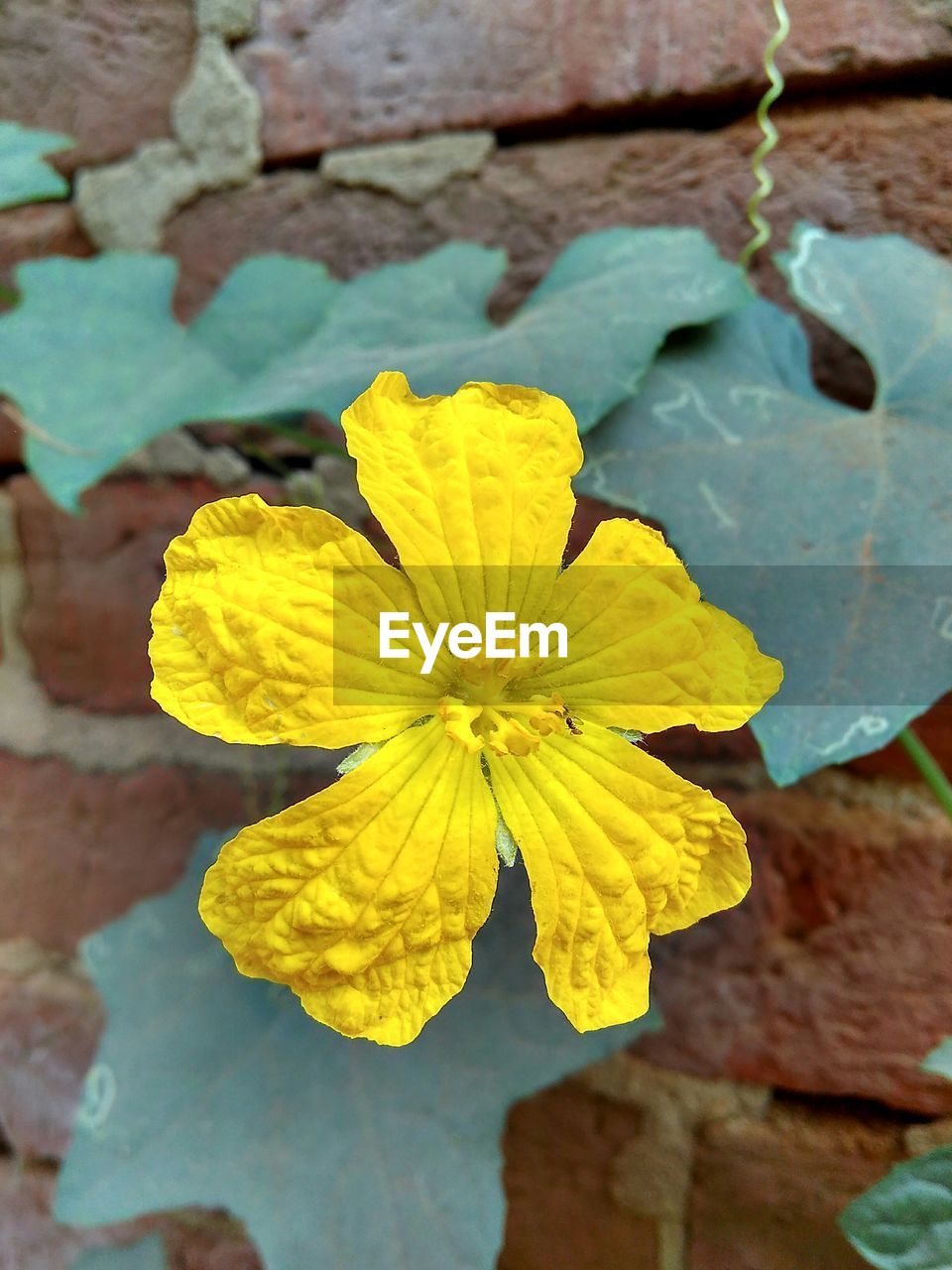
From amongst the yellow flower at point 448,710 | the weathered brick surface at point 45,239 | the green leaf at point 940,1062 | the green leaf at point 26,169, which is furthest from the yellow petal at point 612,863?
the weathered brick surface at point 45,239

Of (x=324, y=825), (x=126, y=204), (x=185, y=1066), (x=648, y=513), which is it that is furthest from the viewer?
(x=126, y=204)

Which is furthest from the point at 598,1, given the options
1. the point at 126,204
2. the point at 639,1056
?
the point at 639,1056

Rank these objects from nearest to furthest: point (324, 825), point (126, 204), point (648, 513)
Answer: point (324, 825) < point (648, 513) < point (126, 204)

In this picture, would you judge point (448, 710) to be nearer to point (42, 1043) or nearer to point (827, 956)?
point (827, 956)

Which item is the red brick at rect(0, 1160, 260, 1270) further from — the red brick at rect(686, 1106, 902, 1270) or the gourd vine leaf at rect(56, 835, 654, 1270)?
the red brick at rect(686, 1106, 902, 1270)

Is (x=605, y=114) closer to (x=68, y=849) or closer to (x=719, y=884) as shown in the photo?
(x=719, y=884)

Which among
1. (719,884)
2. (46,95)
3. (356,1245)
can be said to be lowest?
(356,1245)
